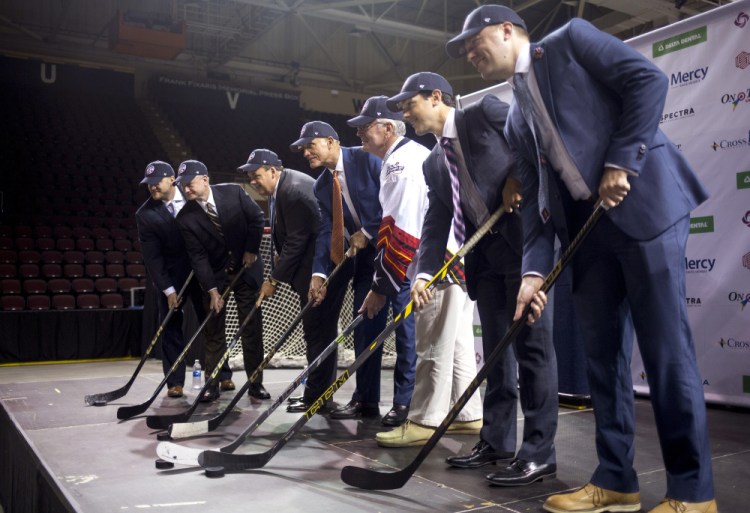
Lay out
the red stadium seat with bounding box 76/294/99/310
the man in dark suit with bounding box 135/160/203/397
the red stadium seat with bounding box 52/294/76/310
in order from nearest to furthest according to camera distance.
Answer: the man in dark suit with bounding box 135/160/203/397
the red stadium seat with bounding box 52/294/76/310
the red stadium seat with bounding box 76/294/99/310

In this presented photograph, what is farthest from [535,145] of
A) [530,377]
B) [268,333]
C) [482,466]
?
[268,333]

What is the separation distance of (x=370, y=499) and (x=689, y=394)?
0.94 m

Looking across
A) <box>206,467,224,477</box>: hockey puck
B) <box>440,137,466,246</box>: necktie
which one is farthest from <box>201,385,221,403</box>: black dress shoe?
<box>440,137,466,246</box>: necktie

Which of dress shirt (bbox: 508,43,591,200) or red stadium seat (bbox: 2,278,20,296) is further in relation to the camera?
red stadium seat (bbox: 2,278,20,296)

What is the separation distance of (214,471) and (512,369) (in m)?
1.09

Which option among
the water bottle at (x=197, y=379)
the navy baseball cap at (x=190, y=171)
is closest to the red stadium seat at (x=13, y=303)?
the water bottle at (x=197, y=379)

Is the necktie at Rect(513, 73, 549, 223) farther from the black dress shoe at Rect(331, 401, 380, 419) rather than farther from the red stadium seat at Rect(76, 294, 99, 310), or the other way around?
the red stadium seat at Rect(76, 294, 99, 310)

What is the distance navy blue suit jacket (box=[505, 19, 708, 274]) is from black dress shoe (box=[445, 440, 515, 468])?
1.05 m

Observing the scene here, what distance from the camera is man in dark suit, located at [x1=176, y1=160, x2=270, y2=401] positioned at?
4203mm

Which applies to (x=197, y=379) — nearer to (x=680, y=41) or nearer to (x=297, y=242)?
(x=297, y=242)

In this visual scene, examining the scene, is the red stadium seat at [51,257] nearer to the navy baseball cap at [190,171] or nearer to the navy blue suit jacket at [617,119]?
the navy baseball cap at [190,171]

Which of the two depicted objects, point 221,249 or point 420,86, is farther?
point 221,249

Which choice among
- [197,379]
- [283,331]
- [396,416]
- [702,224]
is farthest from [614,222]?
[283,331]

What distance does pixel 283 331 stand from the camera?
604cm
